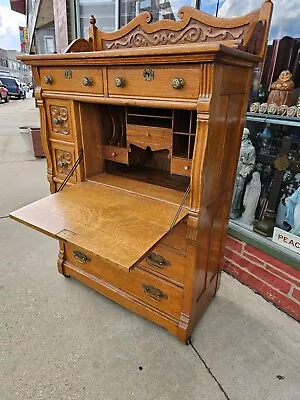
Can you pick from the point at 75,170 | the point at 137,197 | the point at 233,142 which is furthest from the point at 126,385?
the point at 233,142

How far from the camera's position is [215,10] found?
5.77 ft

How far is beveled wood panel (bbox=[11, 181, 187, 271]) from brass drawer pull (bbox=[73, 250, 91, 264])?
0.48 m

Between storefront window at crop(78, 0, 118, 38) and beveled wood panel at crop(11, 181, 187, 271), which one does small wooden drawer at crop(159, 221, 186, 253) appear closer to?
beveled wood panel at crop(11, 181, 187, 271)

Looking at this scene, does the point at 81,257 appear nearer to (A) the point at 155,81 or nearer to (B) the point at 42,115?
(B) the point at 42,115

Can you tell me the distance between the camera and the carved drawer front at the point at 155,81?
93 centimetres

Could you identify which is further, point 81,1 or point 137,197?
point 81,1

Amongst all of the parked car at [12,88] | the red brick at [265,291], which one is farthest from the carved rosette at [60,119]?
the parked car at [12,88]

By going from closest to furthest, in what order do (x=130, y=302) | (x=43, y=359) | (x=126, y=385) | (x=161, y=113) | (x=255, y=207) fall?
(x=126, y=385) → (x=43, y=359) → (x=161, y=113) → (x=130, y=302) → (x=255, y=207)

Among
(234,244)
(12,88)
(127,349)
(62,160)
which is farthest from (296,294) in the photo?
(12,88)

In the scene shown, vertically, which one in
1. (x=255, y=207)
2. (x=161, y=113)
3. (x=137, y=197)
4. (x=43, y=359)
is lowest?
(x=43, y=359)

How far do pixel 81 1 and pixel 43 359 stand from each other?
3.19 m

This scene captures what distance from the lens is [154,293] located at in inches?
56.5

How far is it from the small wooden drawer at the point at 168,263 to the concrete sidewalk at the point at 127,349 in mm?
352

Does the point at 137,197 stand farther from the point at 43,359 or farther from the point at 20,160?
the point at 20,160
